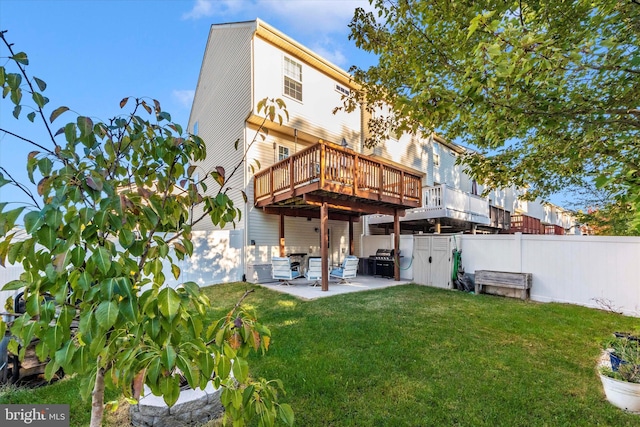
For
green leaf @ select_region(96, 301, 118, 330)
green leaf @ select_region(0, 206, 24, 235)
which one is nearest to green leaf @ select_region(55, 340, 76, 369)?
green leaf @ select_region(96, 301, 118, 330)

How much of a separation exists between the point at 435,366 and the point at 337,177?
18.7 feet

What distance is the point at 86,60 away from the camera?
5.37 m

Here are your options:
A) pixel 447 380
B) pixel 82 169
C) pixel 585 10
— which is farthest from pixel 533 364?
pixel 82 169

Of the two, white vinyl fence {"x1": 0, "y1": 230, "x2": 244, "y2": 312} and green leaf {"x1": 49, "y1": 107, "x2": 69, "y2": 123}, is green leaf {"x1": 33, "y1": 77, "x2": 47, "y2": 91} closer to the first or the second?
green leaf {"x1": 49, "y1": 107, "x2": 69, "y2": 123}

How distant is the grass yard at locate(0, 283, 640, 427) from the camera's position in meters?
2.72

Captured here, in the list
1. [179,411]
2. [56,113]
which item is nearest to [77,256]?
[56,113]

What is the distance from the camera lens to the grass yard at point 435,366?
8.93ft

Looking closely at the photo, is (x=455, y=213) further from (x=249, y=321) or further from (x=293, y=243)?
(x=249, y=321)

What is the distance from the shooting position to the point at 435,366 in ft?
12.0

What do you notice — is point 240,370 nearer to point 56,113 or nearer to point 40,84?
point 56,113

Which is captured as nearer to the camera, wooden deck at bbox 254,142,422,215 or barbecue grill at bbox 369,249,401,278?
wooden deck at bbox 254,142,422,215

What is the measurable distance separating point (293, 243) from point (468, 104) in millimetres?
9417

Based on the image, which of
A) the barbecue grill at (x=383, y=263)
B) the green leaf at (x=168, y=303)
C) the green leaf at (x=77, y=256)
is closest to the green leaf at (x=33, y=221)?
the green leaf at (x=77, y=256)

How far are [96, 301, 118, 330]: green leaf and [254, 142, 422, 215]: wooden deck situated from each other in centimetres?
697
